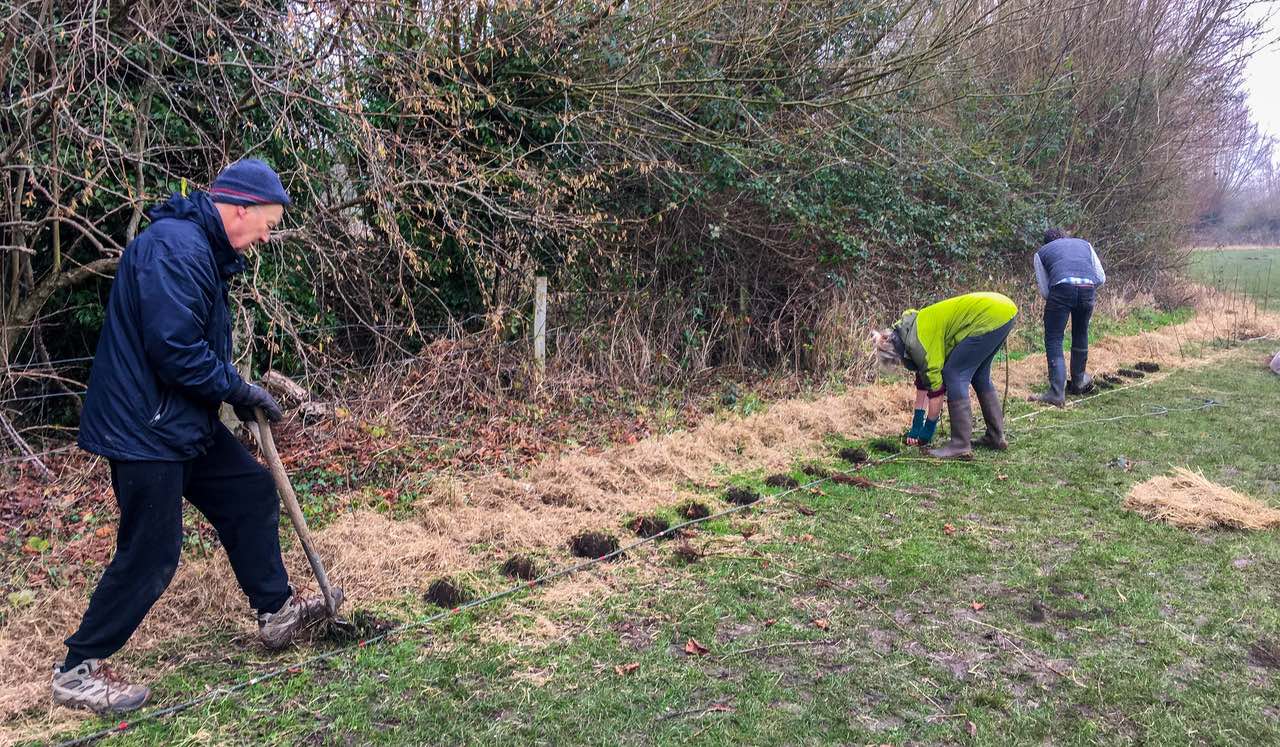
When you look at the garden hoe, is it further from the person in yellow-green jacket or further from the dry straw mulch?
the dry straw mulch

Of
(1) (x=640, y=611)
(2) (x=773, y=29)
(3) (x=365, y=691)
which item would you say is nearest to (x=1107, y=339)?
(2) (x=773, y=29)

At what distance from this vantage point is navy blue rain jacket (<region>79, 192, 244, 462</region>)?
2.61m

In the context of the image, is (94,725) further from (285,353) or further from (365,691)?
(285,353)

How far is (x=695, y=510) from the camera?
4.86m

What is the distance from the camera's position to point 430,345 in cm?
666

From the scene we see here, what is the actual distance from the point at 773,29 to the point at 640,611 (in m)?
6.09

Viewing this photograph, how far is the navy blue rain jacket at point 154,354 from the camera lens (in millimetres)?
2607

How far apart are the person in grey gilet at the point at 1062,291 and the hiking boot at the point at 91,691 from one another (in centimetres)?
809

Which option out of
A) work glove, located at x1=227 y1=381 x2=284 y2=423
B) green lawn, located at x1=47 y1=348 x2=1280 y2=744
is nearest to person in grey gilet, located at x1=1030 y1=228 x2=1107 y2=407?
green lawn, located at x1=47 y1=348 x2=1280 y2=744

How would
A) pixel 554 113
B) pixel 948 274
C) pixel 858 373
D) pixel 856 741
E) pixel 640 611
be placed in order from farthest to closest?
pixel 948 274 → pixel 858 373 → pixel 554 113 → pixel 640 611 → pixel 856 741

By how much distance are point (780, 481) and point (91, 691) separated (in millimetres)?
3997

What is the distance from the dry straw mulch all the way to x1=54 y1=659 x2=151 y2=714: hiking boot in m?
5.26

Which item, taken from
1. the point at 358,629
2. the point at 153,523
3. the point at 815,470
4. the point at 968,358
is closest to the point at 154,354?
the point at 153,523

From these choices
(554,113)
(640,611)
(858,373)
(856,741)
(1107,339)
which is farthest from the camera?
(1107,339)
